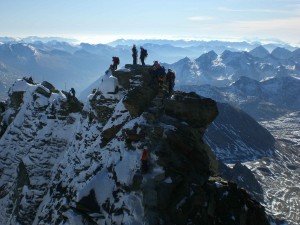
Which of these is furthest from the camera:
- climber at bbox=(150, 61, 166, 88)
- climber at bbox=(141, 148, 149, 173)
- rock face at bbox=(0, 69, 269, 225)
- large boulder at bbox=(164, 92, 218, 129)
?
climber at bbox=(150, 61, 166, 88)

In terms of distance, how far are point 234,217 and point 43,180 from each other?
39436 mm

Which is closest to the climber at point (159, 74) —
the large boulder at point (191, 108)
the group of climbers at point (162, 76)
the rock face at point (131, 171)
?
the group of climbers at point (162, 76)

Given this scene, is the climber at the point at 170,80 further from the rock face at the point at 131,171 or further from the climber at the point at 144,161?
the climber at the point at 144,161

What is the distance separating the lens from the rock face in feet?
140

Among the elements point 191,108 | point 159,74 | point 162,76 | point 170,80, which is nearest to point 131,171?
point 191,108

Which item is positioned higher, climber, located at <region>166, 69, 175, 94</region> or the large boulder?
climber, located at <region>166, 69, 175, 94</region>

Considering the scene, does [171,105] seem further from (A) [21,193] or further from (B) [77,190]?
(A) [21,193]

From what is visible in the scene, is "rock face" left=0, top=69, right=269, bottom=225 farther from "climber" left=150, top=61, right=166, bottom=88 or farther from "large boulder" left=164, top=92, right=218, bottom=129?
"climber" left=150, top=61, right=166, bottom=88

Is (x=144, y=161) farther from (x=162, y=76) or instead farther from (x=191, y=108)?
(x=162, y=76)

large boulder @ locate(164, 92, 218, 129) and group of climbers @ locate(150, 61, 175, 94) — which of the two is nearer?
large boulder @ locate(164, 92, 218, 129)

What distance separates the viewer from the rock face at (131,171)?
42.8 metres

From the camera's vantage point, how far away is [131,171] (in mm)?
45562

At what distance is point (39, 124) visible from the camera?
75.8 m


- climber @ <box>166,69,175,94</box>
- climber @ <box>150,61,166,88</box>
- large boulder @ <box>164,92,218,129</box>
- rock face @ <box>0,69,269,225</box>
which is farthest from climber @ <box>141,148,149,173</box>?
climber @ <box>150,61,166,88</box>
